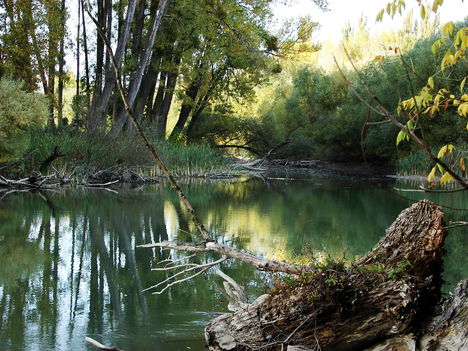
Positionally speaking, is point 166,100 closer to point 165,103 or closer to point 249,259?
point 165,103

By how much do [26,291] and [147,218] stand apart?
494 centimetres

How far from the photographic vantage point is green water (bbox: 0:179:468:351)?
4.07 m

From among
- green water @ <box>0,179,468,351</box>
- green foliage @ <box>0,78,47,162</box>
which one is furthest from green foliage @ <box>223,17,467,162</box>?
green foliage @ <box>0,78,47,162</box>

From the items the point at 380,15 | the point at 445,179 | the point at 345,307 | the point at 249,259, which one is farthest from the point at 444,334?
the point at 380,15

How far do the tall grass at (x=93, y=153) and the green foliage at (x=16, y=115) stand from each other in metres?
1.01

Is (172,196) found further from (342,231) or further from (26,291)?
(26,291)

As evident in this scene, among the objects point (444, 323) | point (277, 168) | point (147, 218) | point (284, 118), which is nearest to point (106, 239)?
point (147, 218)

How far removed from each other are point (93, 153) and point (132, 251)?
945 centimetres

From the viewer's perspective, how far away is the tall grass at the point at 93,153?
15.2m

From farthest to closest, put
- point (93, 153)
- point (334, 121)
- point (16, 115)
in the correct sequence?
point (334, 121) → point (93, 153) → point (16, 115)

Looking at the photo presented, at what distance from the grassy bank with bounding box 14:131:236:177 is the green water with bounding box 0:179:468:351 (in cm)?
150

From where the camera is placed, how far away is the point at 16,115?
12.2 meters

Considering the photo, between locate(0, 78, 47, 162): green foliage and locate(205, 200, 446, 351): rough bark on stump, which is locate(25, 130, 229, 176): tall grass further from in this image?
locate(205, 200, 446, 351): rough bark on stump

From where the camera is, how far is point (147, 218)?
32.7ft
